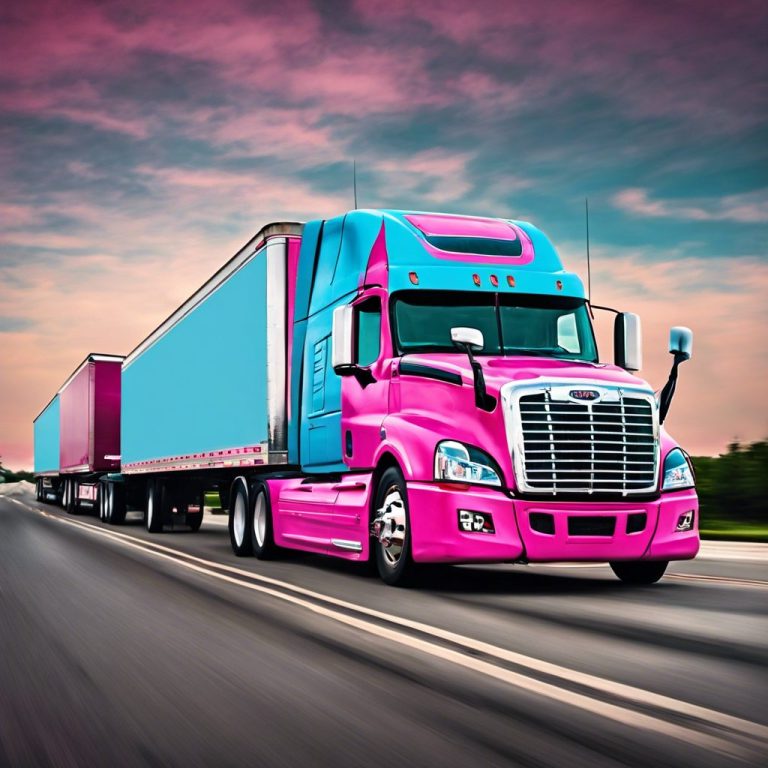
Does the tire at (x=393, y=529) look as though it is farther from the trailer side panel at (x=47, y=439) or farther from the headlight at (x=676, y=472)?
the trailer side panel at (x=47, y=439)

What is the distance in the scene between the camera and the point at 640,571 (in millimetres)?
11680

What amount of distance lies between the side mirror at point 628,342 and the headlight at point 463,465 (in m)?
2.68

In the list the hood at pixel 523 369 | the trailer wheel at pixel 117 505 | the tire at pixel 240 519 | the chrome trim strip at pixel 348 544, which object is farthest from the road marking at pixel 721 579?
the trailer wheel at pixel 117 505

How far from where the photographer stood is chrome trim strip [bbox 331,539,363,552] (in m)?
11.8

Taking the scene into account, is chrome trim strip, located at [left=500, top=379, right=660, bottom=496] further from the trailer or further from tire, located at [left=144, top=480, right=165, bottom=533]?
the trailer

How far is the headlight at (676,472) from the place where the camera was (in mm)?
10789

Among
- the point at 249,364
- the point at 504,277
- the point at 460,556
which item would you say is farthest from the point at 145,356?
the point at 460,556

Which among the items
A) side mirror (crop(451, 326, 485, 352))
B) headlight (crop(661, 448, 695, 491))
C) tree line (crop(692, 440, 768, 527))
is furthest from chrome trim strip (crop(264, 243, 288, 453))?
tree line (crop(692, 440, 768, 527))

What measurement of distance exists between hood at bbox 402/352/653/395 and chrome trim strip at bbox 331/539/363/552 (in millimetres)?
1977

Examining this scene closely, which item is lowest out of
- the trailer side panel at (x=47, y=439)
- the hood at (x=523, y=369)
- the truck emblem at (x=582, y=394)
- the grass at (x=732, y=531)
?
the grass at (x=732, y=531)

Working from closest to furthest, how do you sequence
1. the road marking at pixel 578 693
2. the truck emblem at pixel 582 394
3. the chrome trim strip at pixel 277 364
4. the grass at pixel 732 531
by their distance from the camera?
the road marking at pixel 578 693
the truck emblem at pixel 582 394
the chrome trim strip at pixel 277 364
the grass at pixel 732 531

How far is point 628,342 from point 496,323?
146 cm

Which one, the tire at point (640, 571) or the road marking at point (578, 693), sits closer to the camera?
the road marking at point (578, 693)

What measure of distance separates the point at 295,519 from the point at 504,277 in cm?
411
